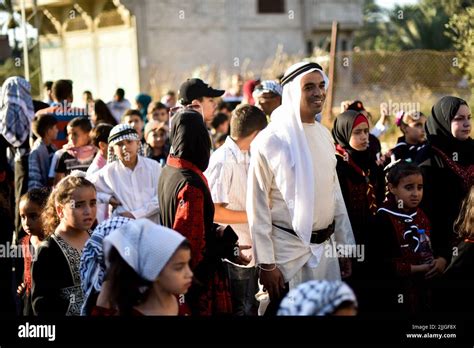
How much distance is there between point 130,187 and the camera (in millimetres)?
6949

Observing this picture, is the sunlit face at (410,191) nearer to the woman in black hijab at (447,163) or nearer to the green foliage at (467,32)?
the woman in black hijab at (447,163)

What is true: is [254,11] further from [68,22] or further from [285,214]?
[285,214]

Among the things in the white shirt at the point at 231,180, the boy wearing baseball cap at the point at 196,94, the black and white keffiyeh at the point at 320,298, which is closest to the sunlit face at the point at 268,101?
the boy wearing baseball cap at the point at 196,94

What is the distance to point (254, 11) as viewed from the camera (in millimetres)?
32750

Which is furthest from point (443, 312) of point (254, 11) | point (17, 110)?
point (254, 11)

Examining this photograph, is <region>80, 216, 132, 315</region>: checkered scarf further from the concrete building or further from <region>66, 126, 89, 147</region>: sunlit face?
the concrete building

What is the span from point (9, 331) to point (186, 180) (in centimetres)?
140

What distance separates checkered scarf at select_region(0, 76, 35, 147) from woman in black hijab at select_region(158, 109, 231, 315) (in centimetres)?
336

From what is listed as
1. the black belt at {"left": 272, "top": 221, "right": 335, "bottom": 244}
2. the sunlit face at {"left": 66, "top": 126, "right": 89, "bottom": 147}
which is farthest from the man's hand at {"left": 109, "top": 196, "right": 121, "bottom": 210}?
the black belt at {"left": 272, "top": 221, "right": 335, "bottom": 244}

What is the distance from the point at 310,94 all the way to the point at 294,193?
64cm

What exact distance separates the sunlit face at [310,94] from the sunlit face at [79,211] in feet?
4.61

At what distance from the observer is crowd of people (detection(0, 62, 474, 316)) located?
14.5 ft

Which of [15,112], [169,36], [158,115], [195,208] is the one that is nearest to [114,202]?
[15,112]

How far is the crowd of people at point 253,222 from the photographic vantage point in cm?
443
